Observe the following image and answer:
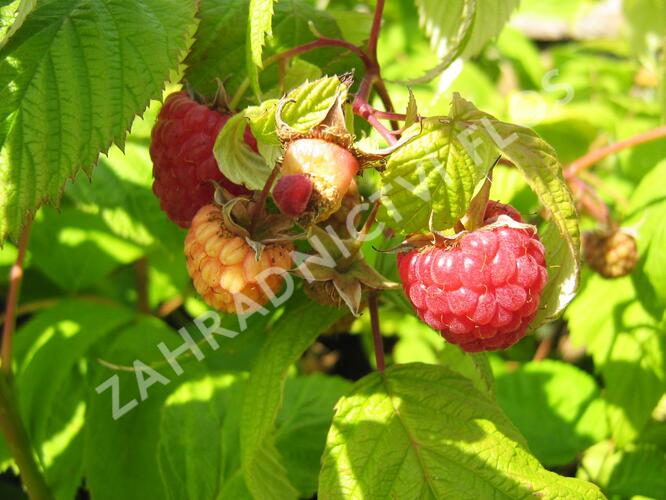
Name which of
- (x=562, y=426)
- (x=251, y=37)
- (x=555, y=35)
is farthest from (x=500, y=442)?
(x=555, y=35)

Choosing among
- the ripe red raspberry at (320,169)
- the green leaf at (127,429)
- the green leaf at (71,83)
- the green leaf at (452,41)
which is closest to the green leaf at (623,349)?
the green leaf at (452,41)

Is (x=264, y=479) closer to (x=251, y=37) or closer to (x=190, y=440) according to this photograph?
(x=190, y=440)

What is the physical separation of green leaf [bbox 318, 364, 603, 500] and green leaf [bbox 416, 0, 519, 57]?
20.1 inches

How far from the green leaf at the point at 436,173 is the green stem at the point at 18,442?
1.96 ft

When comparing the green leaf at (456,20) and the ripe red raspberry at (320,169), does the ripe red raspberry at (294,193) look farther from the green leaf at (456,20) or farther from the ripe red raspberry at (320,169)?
the green leaf at (456,20)

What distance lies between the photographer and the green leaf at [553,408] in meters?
1.51

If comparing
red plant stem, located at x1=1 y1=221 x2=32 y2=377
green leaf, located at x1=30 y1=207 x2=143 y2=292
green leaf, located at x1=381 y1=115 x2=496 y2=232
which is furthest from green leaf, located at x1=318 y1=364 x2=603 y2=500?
green leaf, located at x1=30 y1=207 x2=143 y2=292

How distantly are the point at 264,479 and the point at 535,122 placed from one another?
0.99m

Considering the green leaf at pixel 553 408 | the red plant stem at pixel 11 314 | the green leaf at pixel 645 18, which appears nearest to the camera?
the red plant stem at pixel 11 314

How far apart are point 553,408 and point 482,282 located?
0.87 meters

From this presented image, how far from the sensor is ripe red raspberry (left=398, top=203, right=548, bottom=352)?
2.67 ft

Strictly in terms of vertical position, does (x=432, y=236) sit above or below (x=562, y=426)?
above

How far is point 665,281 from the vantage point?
1.38 metres

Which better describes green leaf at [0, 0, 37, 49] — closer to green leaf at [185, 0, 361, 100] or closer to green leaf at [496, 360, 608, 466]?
green leaf at [185, 0, 361, 100]
